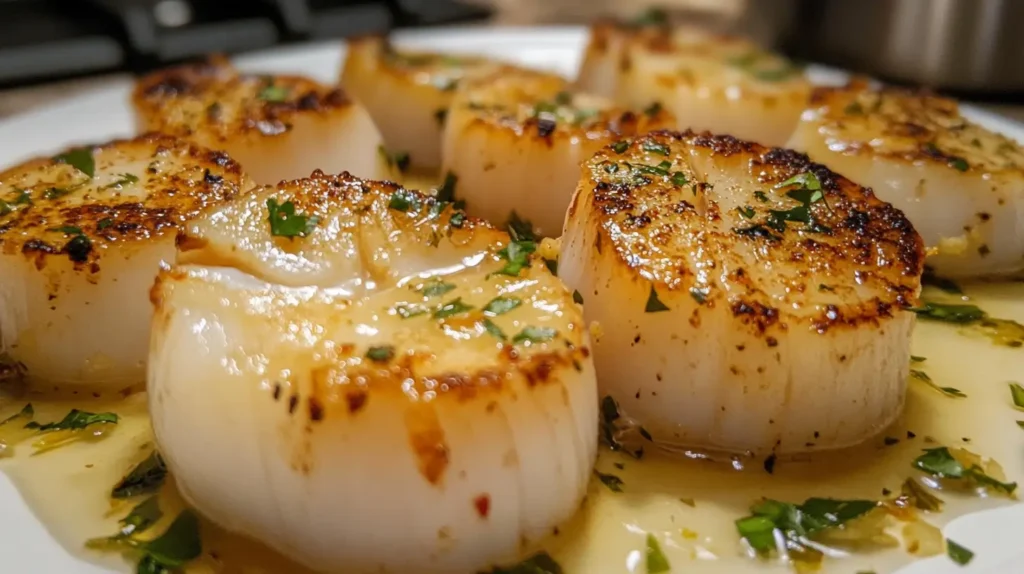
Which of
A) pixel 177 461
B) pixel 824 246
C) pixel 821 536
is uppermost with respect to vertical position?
pixel 824 246

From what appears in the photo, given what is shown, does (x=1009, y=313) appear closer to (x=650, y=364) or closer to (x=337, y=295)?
(x=650, y=364)

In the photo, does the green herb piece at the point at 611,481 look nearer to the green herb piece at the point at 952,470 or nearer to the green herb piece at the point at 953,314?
the green herb piece at the point at 952,470

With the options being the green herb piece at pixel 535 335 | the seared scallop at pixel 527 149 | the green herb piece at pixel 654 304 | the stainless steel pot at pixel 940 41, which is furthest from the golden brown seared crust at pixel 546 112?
the stainless steel pot at pixel 940 41

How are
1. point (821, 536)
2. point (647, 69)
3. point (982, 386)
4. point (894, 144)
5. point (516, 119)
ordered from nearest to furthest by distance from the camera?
1. point (821, 536)
2. point (982, 386)
3. point (894, 144)
4. point (516, 119)
5. point (647, 69)

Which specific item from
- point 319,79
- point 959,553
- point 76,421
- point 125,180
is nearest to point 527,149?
point 125,180

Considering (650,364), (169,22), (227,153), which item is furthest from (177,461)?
(169,22)

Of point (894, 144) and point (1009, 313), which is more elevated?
point (894, 144)
